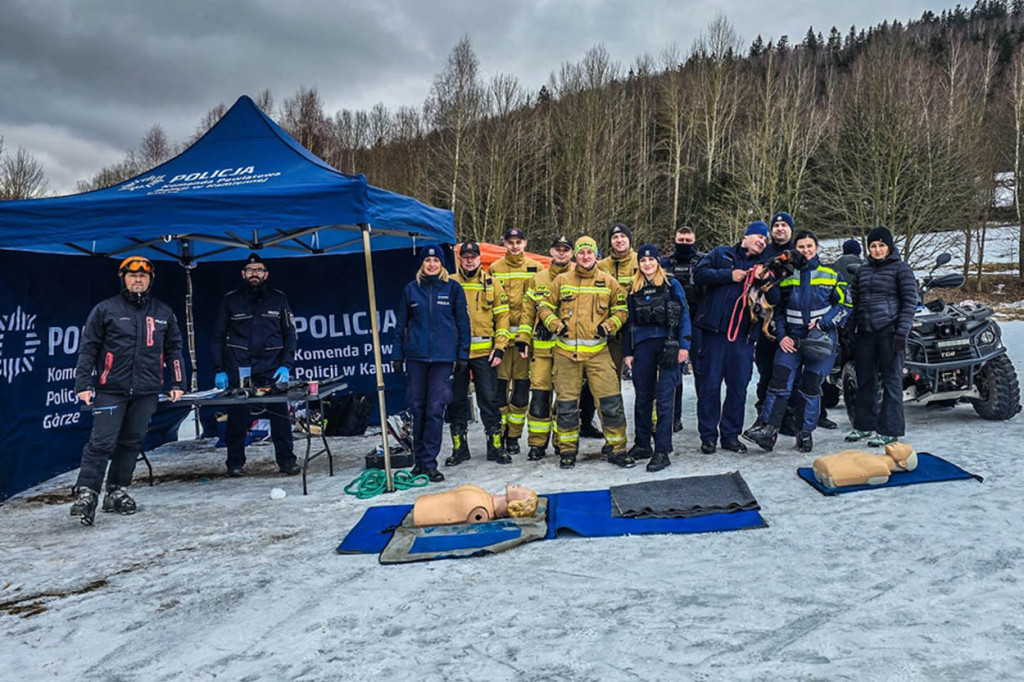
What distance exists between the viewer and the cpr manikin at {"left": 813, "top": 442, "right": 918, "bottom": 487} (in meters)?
4.30

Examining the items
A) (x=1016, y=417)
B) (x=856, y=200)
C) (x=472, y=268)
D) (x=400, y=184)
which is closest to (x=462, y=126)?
(x=400, y=184)

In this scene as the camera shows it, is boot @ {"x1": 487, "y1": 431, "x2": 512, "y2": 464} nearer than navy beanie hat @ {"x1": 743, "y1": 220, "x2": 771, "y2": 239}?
No

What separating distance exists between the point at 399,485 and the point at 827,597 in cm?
328

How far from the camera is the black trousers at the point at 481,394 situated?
5.93 metres

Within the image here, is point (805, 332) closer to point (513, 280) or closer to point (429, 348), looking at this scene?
point (513, 280)

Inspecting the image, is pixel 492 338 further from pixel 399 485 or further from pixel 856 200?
pixel 856 200

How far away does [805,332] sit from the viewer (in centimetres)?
540

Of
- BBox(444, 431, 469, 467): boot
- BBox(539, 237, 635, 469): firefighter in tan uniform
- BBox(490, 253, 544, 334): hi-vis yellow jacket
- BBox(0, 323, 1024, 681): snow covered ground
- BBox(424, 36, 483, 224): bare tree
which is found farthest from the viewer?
BBox(424, 36, 483, 224): bare tree

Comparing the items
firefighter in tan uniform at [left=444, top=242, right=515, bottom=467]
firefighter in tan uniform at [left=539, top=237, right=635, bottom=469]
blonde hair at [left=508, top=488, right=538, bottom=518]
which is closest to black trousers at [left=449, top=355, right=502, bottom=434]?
firefighter in tan uniform at [left=444, top=242, right=515, bottom=467]

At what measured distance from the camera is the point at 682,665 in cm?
236

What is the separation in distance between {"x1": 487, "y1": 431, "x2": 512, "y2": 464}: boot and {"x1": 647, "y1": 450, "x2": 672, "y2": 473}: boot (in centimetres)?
131

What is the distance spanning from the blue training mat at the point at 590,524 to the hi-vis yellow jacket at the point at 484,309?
1986 millimetres

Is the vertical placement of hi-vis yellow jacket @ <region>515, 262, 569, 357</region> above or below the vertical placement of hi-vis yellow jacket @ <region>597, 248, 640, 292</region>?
below

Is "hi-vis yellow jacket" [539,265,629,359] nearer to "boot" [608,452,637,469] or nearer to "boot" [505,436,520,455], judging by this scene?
"boot" [608,452,637,469]
